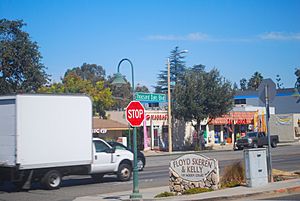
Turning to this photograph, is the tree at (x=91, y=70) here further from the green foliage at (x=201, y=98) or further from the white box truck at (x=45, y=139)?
the white box truck at (x=45, y=139)

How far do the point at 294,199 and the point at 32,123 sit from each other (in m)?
9.56

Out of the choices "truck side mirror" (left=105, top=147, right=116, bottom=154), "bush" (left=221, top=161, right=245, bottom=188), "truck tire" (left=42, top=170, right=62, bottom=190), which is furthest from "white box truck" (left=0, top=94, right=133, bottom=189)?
"bush" (left=221, top=161, right=245, bottom=188)

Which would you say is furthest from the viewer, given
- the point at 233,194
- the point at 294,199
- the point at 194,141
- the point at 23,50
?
the point at 194,141

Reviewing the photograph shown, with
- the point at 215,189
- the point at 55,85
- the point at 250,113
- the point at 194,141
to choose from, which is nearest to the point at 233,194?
the point at 215,189

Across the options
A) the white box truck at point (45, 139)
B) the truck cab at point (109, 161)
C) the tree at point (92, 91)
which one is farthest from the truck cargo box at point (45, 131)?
the tree at point (92, 91)

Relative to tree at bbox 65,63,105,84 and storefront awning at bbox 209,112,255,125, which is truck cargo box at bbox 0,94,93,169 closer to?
storefront awning at bbox 209,112,255,125

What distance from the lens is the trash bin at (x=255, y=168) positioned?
50.7 feet

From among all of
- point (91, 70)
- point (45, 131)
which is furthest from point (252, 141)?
point (91, 70)

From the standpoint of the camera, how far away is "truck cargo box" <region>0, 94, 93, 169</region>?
1716cm

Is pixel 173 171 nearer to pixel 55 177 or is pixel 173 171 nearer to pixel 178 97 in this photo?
pixel 55 177

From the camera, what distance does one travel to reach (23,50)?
149 feet

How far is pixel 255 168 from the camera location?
15562mm

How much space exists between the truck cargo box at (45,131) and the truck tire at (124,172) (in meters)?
2.16

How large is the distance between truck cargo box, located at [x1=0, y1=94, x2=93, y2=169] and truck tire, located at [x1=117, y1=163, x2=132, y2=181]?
2157 mm
